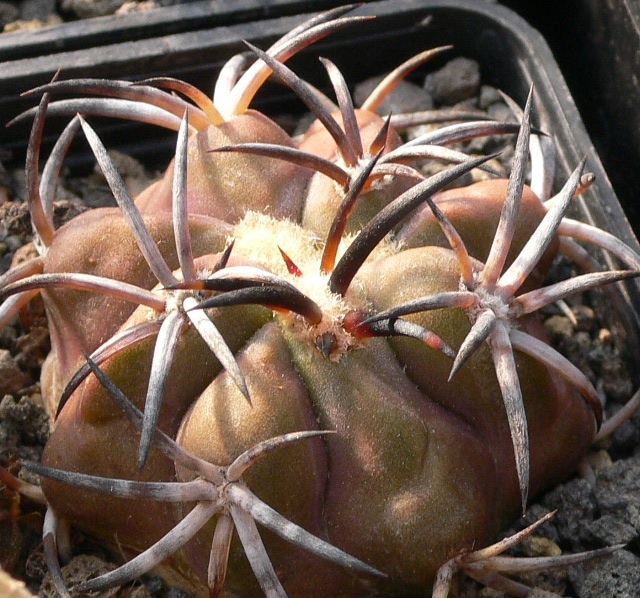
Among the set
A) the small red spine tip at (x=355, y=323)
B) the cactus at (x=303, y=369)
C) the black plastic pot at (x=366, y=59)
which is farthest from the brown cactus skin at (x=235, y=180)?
the black plastic pot at (x=366, y=59)

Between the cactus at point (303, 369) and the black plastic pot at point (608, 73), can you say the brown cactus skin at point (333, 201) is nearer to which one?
the cactus at point (303, 369)

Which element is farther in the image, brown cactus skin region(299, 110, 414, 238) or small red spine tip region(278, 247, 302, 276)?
brown cactus skin region(299, 110, 414, 238)

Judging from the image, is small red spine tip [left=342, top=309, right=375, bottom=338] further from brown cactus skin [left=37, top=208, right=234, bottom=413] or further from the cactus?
brown cactus skin [left=37, top=208, right=234, bottom=413]

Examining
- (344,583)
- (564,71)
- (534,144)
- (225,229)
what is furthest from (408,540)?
(564,71)

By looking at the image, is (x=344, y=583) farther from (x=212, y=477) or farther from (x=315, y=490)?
(x=212, y=477)

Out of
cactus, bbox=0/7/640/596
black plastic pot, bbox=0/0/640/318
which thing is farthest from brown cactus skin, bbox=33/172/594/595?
black plastic pot, bbox=0/0/640/318

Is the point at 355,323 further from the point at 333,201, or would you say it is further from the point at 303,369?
the point at 333,201
